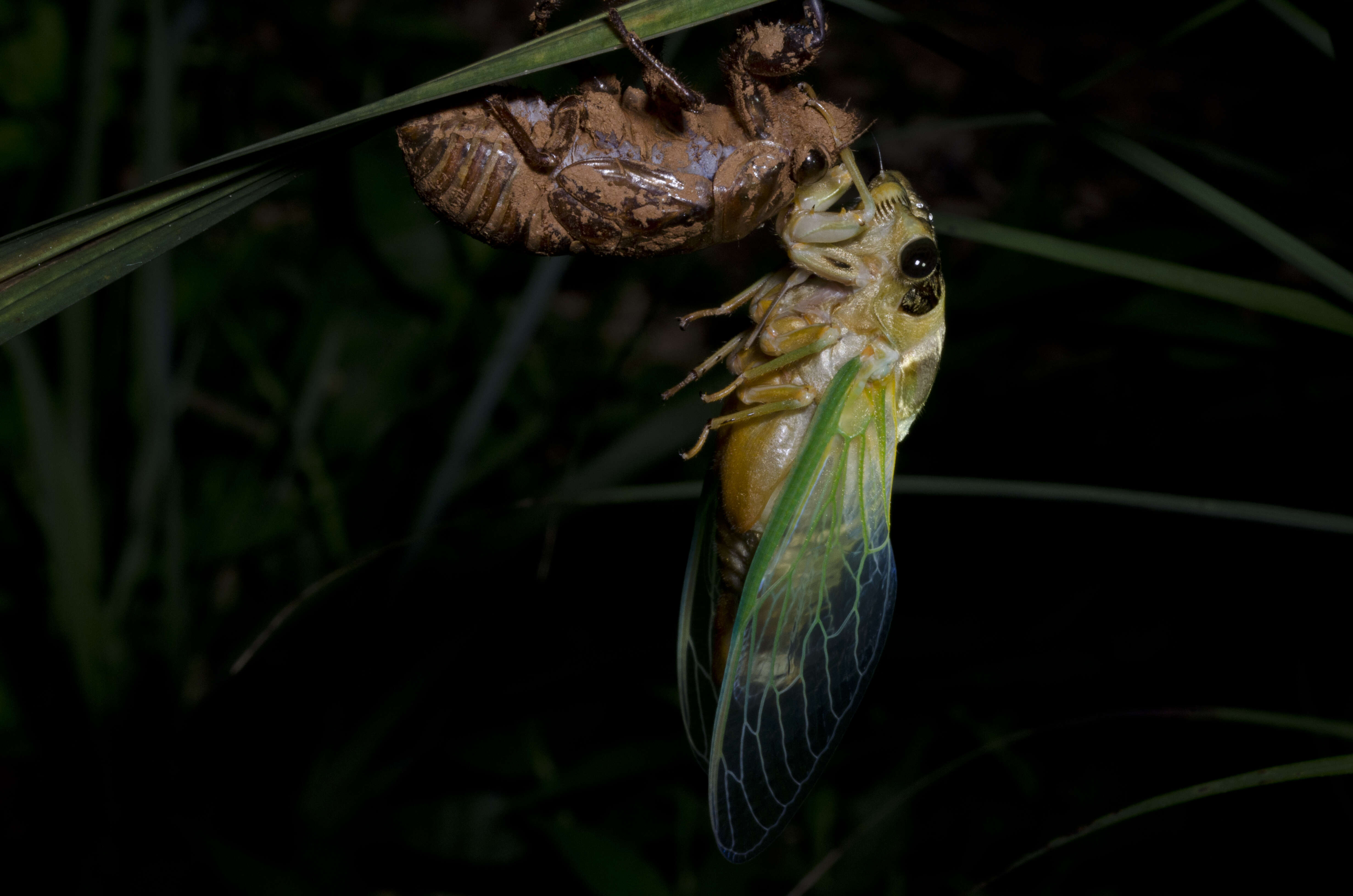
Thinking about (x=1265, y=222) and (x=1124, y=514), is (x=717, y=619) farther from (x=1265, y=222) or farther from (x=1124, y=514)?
(x=1124, y=514)

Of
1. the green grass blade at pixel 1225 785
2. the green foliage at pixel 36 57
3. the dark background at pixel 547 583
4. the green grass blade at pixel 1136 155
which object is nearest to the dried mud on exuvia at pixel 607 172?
the green grass blade at pixel 1136 155

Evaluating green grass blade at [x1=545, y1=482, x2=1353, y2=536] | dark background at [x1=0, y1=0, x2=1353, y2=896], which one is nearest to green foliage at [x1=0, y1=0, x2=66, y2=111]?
dark background at [x1=0, y1=0, x2=1353, y2=896]

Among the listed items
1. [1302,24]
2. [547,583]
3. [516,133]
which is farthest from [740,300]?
[547,583]

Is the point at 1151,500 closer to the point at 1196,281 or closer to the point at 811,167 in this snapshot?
the point at 1196,281

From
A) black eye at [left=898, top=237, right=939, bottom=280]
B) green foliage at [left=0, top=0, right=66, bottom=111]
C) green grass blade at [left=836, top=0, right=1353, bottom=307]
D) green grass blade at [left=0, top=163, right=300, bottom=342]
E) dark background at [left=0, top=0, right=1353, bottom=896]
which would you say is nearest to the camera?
green grass blade at [left=0, top=163, right=300, bottom=342]

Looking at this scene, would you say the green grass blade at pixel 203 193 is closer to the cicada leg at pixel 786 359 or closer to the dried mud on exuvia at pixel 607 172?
the dried mud on exuvia at pixel 607 172

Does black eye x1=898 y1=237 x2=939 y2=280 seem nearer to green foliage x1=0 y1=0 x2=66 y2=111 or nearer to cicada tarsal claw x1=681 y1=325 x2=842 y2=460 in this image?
cicada tarsal claw x1=681 y1=325 x2=842 y2=460
